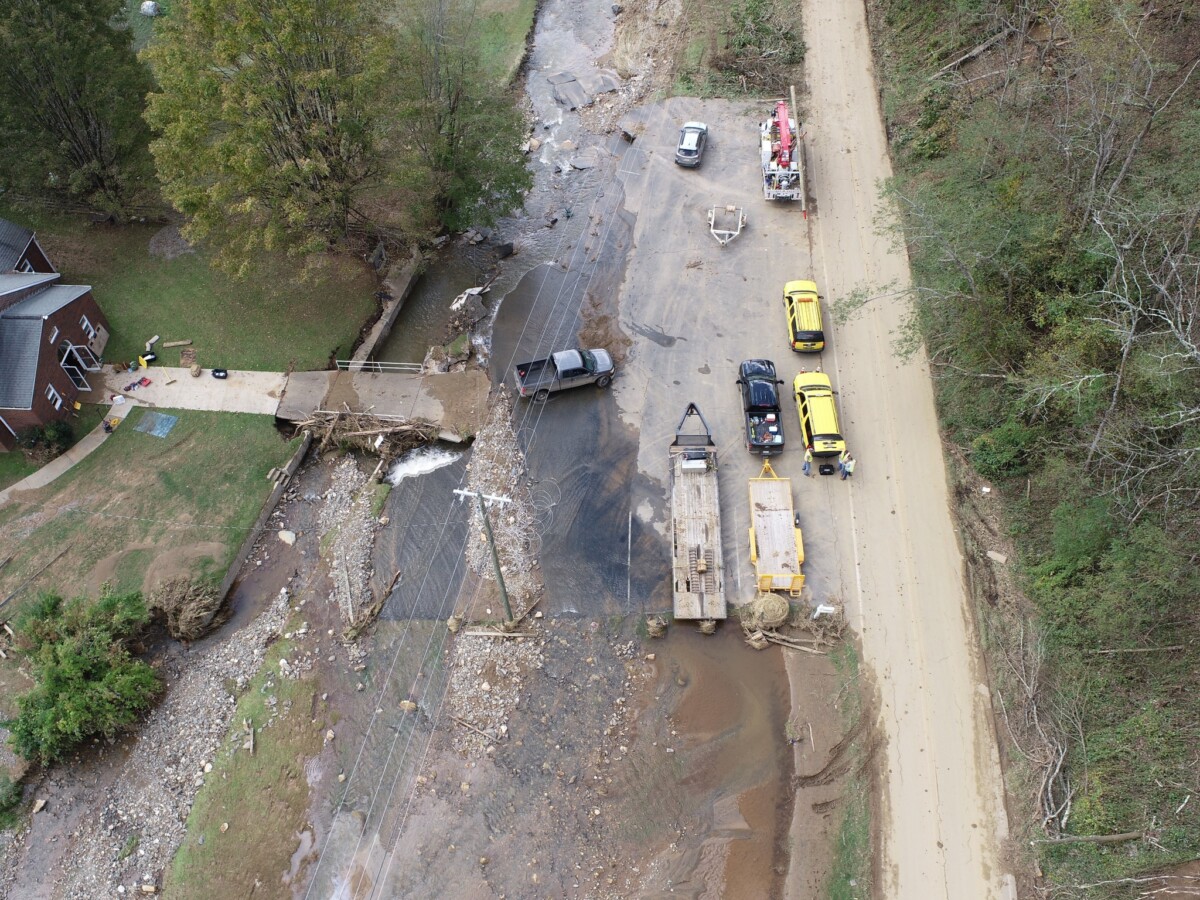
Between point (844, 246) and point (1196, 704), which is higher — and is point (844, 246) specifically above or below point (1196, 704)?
above

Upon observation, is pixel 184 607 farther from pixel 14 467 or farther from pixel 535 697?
pixel 535 697

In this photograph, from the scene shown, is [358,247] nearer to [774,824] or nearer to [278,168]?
[278,168]

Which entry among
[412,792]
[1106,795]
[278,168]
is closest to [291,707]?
[412,792]

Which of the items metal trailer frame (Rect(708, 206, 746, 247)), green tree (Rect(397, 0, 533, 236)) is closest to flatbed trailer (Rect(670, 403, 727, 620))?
metal trailer frame (Rect(708, 206, 746, 247))

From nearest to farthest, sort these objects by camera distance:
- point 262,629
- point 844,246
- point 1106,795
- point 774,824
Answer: point 1106,795 → point 774,824 → point 262,629 → point 844,246

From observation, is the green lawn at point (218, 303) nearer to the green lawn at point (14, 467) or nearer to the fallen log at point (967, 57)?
the green lawn at point (14, 467)

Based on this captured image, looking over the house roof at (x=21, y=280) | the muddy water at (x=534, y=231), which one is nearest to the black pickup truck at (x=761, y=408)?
the muddy water at (x=534, y=231)
